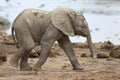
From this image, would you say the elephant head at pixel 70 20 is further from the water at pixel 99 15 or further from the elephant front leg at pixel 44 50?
the water at pixel 99 15

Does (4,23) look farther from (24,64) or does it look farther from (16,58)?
(16,58)

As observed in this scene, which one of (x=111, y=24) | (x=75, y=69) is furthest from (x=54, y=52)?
(x=111, y=24)

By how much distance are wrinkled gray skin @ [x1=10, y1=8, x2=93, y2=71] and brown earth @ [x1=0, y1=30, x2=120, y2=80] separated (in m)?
0.45

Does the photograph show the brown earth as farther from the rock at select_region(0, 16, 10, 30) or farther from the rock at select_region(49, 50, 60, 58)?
the rock at select_region(0, 16, 10, 30)

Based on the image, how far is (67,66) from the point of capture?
1270 centimetres

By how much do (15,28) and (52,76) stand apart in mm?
1713

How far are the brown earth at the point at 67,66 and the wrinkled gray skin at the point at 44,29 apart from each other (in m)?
0.45

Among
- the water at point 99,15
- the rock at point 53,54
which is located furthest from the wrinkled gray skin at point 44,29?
the water at point 99,15

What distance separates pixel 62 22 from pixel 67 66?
1.59 m

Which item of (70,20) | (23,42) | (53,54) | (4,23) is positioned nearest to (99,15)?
(4,23)

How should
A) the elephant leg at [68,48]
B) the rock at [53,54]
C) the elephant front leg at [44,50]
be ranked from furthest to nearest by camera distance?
1. the rock at [53,54]
2. the elephant leg at [68,48]
3. the elephant front leg at [44,50]

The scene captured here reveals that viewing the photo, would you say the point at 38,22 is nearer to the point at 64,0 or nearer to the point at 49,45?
the point at 49,45

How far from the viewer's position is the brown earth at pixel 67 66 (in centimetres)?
1018

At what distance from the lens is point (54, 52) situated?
14773 millimetres
